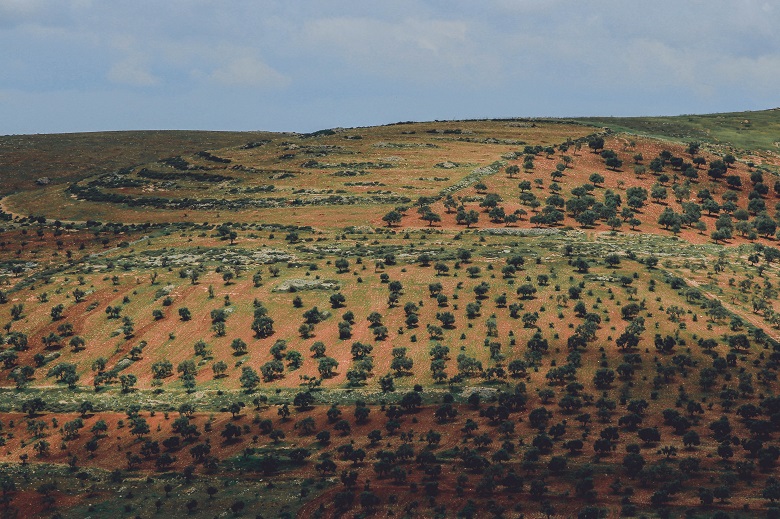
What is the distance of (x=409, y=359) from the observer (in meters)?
92.4

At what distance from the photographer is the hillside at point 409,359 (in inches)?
2581

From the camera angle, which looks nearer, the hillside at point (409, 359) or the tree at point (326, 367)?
the hillside at point (409, 359)

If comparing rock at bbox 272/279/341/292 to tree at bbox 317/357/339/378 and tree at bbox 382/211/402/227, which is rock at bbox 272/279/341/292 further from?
tree at bbox 382/211/402/227

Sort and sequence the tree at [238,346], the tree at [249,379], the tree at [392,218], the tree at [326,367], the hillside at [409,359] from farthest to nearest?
the tree at [392,218] < the tree at [238,346] < the tree at [326,367] < the tree at [249,379] < the hillside at [409,359]

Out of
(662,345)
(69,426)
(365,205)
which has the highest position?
(365,205)

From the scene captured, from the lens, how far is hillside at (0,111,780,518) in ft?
215

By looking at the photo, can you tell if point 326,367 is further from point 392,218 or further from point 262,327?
Answer: point 392,218

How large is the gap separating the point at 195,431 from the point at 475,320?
1676 inches

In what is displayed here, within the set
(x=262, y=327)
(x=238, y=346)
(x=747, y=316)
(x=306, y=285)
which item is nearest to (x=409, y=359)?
(x=262, y=327)

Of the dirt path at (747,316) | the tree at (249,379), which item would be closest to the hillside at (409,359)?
the tree at (249,379)

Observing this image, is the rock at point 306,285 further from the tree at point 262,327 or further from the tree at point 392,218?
the tree at point 392,218

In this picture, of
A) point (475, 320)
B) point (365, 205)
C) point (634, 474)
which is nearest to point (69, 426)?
point (475, 320)

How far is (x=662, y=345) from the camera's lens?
92062 millimetres

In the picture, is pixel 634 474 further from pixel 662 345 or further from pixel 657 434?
pixel 662 345
